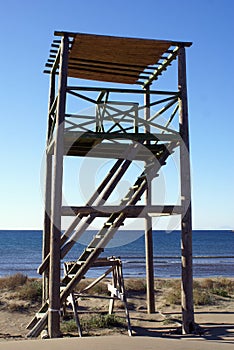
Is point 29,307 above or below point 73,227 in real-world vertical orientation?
below

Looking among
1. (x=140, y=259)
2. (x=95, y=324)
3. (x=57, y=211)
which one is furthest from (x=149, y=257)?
(x=140, y=259)

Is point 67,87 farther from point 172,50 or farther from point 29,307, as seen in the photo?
point 29,307

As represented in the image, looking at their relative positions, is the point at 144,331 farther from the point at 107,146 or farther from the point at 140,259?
the point at 140,259

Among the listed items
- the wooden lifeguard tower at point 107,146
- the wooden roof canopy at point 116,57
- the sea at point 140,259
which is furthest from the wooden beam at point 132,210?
the sea at point 140,259

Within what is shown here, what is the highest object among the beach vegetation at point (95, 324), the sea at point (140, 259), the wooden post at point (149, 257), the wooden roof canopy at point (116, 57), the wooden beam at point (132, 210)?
the wooden roof canopy at point (116, 57)

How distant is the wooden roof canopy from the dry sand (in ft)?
20.2

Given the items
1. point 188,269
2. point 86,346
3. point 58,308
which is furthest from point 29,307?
point 86,346

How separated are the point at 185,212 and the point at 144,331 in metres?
2.83

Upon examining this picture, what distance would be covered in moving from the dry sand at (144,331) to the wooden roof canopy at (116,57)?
6.16m

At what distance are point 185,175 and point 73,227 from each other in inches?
137

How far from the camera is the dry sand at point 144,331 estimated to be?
7305 mm

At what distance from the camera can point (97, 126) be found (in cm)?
1084

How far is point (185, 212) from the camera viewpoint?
403 inches

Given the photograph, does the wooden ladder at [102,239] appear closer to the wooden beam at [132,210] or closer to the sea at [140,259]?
the wooden beam at [132,210]
